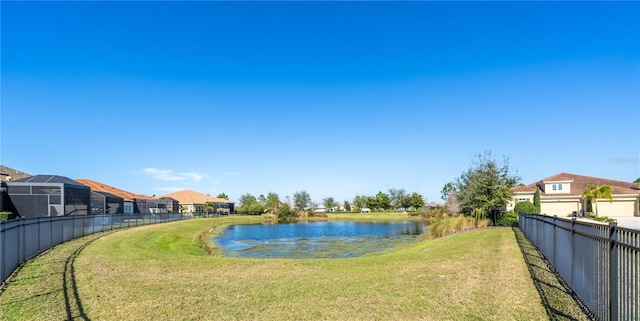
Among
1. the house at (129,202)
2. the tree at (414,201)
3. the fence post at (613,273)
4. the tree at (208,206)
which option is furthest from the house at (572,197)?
the tree at (208,206)

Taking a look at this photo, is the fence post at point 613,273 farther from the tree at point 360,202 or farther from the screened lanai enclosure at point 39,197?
the tree at point 360,202

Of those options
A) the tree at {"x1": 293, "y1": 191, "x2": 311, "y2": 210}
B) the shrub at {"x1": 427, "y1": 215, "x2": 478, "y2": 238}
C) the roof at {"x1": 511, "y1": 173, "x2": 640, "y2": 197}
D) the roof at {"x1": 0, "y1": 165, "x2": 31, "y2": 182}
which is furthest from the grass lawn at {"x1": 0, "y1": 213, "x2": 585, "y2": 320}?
the tree at {"x1": 293, "y1": 191, "x2": 311, "y2": 210}

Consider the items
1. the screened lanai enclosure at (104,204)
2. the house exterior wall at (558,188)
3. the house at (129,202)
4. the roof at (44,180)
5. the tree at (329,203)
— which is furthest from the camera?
the tree at (329,203)

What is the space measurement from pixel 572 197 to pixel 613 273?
1562 inches

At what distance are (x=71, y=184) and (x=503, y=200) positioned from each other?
34.8 metres

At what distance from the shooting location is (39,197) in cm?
2964

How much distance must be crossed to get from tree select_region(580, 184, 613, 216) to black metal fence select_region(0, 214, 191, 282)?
41.1 meters

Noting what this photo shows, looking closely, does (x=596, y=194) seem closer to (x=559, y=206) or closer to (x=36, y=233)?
(x=559, y=206)

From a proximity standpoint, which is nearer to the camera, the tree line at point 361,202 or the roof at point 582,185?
the roof at point 582,185

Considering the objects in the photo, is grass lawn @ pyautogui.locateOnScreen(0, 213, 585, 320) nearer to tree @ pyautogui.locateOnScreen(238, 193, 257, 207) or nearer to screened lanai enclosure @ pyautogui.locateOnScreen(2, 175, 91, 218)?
screened lanai enclosure @ pyautogui.locateOnScreen(2, 175, 91, 218)

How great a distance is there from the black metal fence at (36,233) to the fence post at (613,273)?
11818mm

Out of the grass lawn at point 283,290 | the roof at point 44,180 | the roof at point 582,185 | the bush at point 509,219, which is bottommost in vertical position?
the bush at point 509,219

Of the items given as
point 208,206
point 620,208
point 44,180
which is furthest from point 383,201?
point 44,180

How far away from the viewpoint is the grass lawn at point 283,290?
6301 mm
